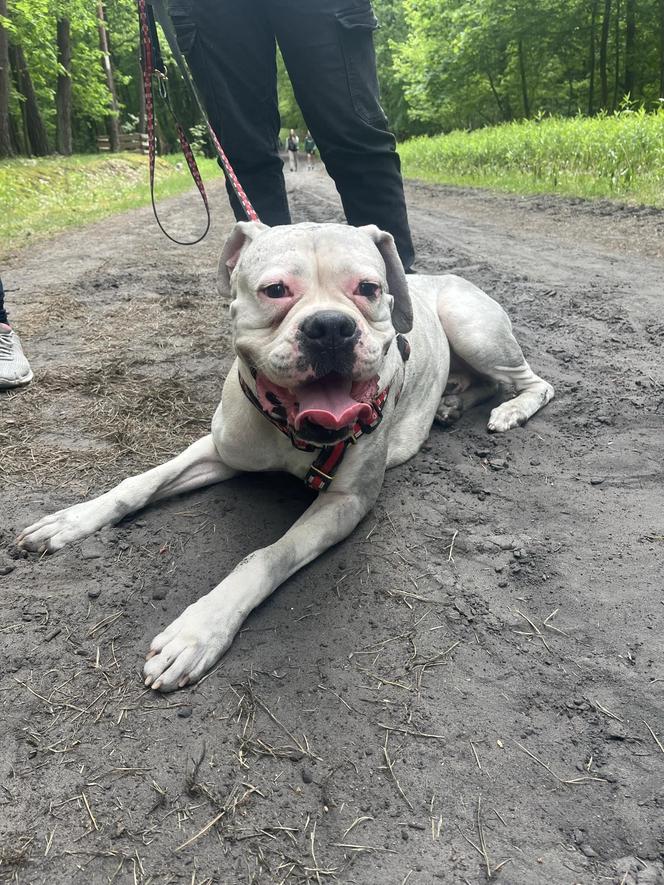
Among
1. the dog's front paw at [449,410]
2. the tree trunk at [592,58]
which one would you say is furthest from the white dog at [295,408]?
the tree trunk at [592,58]

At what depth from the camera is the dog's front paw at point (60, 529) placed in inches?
92.1

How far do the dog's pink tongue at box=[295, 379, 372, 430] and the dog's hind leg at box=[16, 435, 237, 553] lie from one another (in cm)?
84

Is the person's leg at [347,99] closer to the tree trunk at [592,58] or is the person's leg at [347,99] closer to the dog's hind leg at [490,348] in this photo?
Result: the dog's hind leg at [490,348]

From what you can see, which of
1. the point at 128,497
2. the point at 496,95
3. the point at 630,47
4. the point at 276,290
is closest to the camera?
the point at 276,290

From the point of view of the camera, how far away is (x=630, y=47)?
24.0m

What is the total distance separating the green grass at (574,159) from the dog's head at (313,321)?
754 cm

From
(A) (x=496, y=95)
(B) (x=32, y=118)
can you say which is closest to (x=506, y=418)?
(B) (x=32, y=118)

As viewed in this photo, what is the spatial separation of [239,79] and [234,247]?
1.66 metres

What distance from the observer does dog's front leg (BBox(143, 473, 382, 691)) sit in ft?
5.94

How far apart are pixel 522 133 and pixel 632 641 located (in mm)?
14384

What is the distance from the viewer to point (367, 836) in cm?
140

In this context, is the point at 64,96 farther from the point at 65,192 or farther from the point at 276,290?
the point at 276,290

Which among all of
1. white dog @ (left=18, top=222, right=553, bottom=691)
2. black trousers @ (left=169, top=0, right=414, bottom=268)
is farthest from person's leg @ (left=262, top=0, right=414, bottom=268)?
white dog @ (left=18, top=222, right=553, bottom=691)

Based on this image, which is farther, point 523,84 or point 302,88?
point 523,84
